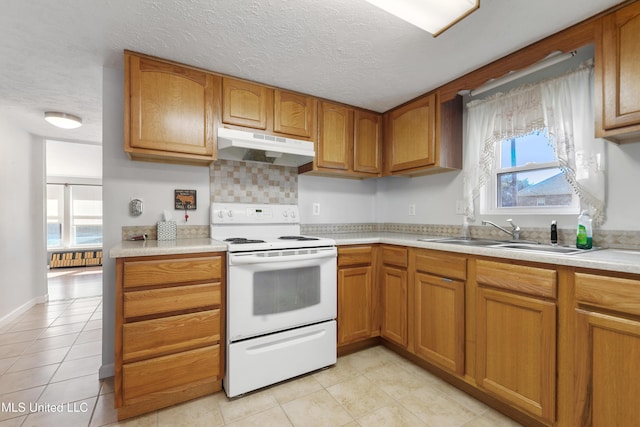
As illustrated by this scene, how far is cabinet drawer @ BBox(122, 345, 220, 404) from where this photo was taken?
1.56 metres

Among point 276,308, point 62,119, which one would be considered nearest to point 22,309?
point 62,119

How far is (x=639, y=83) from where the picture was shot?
1364 mm

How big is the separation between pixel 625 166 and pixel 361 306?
1851mm

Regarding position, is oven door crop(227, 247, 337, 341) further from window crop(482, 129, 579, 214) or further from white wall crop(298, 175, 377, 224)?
window crop(482, 129, 579, 214)

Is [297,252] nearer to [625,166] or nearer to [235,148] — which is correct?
[235,148]

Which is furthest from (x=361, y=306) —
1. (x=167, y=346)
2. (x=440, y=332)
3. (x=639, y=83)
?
(x=639, y=83)

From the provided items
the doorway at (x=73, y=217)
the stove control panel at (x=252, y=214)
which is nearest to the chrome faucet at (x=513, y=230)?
the stove control panel at (x=252, y=214)

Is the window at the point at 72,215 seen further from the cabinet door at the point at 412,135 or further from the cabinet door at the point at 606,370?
the cabinet door at the point at 606,370

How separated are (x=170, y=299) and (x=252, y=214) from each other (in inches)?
38.0

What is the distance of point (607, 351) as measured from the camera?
1.21 m

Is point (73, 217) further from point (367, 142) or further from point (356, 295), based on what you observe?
point (356, 295)

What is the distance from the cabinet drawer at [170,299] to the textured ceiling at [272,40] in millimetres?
1463

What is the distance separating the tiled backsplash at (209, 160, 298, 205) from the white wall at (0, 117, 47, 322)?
8.48 feet

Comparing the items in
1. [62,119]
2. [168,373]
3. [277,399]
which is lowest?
[277,399]
